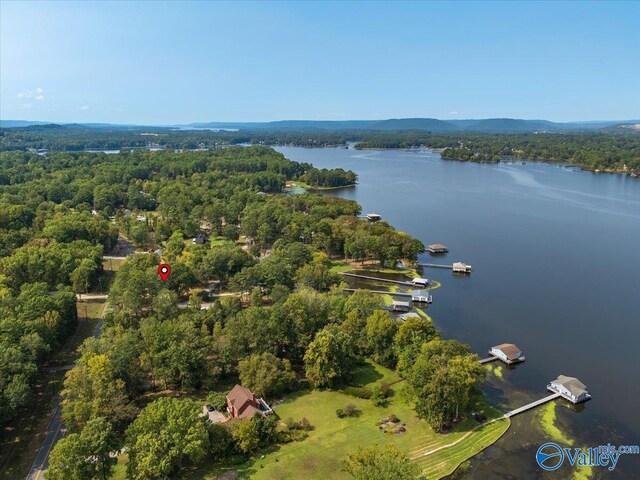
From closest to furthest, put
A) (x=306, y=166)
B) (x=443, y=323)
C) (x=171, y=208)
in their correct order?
1. (x=443, y=323)
2. (x=171, y=208)
3. (x=306, y=166)

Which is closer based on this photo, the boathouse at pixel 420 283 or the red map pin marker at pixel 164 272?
the red map pin marker at pixel 164 272

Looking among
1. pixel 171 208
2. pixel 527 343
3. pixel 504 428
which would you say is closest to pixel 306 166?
pixel 171 208

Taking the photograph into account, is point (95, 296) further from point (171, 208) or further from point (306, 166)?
point (306, 166)

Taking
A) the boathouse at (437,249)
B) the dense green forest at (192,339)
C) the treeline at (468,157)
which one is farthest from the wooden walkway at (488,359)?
the treeline at (468,157)

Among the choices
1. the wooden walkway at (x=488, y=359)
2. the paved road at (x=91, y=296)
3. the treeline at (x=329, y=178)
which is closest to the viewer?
the wooden walkway at (x=488, y=359)

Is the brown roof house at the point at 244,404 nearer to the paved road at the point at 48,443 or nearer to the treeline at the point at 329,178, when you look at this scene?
the paved road at the point at 48,443

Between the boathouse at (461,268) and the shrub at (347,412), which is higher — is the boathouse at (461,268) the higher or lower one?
the higher one
